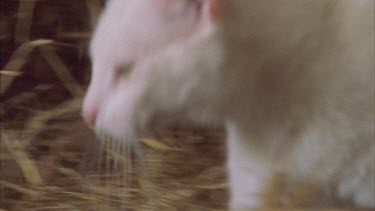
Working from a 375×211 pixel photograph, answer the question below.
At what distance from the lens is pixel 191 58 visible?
40.3 inches

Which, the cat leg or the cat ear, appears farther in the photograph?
the cat leg

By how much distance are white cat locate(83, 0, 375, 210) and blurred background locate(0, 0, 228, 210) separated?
0.99 ft

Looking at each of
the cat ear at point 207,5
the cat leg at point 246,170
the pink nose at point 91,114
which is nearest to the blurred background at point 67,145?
the cat leg at point 246,170

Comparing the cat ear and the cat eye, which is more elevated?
the cat ear

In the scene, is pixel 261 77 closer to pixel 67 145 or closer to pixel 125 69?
pixel 125 69

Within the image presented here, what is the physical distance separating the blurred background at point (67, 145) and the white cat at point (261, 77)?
302 mm

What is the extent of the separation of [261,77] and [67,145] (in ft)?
2.19

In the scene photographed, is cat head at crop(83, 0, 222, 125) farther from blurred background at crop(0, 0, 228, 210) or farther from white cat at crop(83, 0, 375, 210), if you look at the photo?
blurred background at crop(0, 0, 228, 210)

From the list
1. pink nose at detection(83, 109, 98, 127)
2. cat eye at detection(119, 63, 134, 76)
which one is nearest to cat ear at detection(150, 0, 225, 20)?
cat eye at detection(119, 63, 134, 76)

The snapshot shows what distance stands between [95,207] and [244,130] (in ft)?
1.17

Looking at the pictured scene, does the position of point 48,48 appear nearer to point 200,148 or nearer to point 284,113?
point 200,148

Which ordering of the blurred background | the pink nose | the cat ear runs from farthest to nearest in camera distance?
the blurred background → the pink nose → the cat ear

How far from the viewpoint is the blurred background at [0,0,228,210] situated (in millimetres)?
1442

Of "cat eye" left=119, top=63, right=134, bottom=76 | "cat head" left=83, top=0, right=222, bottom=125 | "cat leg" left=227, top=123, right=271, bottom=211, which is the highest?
Answer: "cat head" left=83, top=0, right=222, bottom=125
